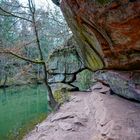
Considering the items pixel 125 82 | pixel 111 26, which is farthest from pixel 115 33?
pixel 125 82

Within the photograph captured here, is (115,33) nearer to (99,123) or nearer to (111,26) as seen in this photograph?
(111,26)

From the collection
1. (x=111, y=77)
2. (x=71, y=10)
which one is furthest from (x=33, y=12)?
(x=71, y=10)

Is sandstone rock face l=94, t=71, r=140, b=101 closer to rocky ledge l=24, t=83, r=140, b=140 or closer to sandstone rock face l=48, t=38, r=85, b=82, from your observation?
rocky ledge l=24, t=83, r=140, b=140

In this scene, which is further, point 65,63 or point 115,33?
point 65,63

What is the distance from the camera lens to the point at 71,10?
5797mm

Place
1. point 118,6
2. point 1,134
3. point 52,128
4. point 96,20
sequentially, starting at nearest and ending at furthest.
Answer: point 118,6
point 96,20
point 52,128
point 1,134

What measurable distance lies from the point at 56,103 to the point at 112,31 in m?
6.71

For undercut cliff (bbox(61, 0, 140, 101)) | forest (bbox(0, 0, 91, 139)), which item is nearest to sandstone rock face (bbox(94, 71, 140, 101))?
undercut cliff (bbox(61, 0, 140, 101))

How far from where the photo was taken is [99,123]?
6.72m

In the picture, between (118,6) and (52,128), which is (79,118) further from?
(118,6)

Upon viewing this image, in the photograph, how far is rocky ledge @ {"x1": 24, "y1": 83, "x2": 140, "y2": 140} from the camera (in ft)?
19.0

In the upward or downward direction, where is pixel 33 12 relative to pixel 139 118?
upward

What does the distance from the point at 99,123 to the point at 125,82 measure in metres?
1.46

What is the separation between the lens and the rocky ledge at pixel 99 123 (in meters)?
5.79
